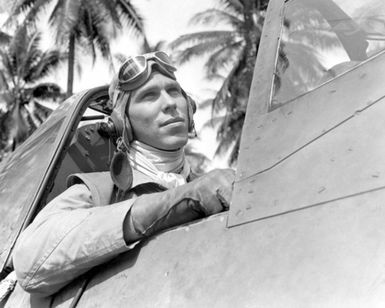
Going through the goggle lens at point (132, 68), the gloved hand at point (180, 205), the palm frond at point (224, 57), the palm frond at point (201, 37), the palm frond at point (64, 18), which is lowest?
the palm frond at point (224, 57)

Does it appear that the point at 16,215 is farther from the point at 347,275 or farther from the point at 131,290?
the point at 347,275

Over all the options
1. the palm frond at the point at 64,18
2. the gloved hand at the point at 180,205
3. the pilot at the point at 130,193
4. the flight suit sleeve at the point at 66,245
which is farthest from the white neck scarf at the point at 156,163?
the palm frond at the point at 64,18

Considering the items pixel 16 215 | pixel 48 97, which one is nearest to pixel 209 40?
pixel 48 97

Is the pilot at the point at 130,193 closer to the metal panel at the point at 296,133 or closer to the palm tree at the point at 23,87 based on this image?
the metal panel at the point at 296,133

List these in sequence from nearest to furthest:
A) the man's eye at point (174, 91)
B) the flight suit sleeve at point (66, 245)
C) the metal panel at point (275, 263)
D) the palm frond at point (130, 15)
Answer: the metal panel at point (275, 263)
the flight suit sleeve at point (66, 245)
the man's eye at point (174, 91)
the palm frond at point (130, 15)

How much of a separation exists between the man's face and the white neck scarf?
0.03 meters

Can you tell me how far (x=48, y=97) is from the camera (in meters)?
49.3

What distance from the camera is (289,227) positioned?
157 centimetres

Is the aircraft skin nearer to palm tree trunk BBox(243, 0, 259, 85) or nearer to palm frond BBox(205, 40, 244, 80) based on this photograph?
palm tree trunk BBox(243, 0, 259, 85)

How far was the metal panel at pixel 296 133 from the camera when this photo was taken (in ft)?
5.58

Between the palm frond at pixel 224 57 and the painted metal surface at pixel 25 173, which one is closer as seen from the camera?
the painted metal surface at pixel 25 173

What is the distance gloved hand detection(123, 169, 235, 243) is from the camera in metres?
1.97

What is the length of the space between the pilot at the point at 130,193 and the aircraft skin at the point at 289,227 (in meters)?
0.08

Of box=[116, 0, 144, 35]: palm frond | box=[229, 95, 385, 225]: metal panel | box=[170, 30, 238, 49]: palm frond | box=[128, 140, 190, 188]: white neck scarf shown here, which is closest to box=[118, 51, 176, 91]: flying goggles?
box=[128, 140, 190, 188]: white neck scarf
